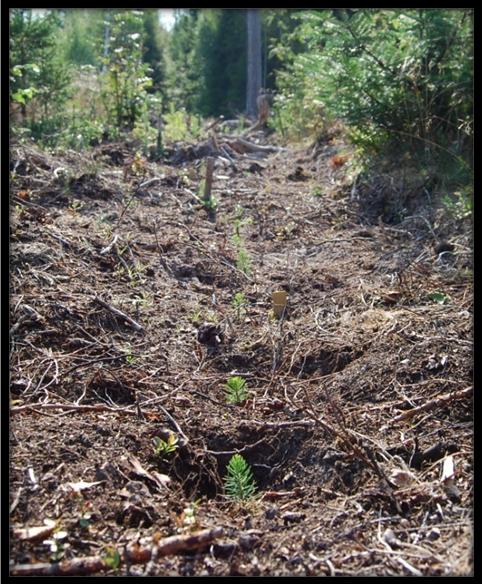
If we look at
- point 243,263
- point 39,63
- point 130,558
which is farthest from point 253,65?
point 130,558

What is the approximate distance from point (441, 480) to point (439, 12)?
11.9ft

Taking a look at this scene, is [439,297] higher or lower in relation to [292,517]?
higher

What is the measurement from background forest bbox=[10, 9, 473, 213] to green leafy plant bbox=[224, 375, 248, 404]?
140 cm

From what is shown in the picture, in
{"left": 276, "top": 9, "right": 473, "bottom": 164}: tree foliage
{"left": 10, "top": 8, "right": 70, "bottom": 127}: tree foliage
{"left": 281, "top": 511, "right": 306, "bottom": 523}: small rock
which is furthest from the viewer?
{"left": 10, "top": 8, "right": 70, "bottom": 127}: tree foliage

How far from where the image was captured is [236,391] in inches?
111

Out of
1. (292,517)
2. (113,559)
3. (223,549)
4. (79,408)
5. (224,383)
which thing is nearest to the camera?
(113,559)

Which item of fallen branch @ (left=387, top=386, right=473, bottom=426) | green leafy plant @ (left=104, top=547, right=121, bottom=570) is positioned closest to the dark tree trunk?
fallen branch @ (left=387, top=386, right=473, bottom=426)

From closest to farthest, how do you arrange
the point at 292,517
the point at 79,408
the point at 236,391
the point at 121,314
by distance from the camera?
the point at 292,517
the point at 79,408
the point at 236,391
the point at 121,314

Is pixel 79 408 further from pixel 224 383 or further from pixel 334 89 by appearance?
pixel 334 89

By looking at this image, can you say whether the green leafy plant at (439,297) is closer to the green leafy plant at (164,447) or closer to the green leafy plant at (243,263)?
the green leafy plant at (243,263)

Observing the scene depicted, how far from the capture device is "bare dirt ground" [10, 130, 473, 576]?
1.91 m

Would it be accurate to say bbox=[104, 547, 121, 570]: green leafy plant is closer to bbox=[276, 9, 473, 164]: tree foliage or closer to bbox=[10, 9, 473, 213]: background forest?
bbox=[10, 9, 473, 213]: background forest

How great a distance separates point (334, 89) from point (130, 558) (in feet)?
15.8

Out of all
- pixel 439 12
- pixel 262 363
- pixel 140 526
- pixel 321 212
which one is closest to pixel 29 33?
pixel 321 212
